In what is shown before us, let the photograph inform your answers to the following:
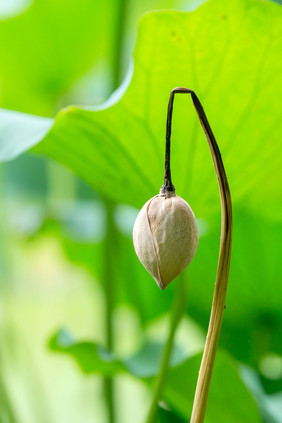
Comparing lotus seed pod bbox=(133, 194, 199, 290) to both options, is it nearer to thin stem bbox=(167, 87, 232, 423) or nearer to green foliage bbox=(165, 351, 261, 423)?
thin stem bbox=(167, 87, 232, 423)

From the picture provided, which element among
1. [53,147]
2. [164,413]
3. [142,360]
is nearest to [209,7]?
[53,147]

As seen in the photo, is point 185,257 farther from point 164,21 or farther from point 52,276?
point 52,276

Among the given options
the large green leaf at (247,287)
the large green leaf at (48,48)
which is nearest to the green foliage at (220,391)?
the large green leaf at (247,287)

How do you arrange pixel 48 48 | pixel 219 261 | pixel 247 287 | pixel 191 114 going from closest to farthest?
1. pixel 219 261
2. pixel 191 114
3. pixel 247 287
4. pixel 48 48

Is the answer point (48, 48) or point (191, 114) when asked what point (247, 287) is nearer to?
point (191, 114)

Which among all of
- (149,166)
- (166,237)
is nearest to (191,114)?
(149,166)

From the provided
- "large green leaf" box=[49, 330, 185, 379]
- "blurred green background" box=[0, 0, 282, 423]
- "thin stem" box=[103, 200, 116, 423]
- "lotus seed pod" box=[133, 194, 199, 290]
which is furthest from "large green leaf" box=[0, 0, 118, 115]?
"lotus seed pod" box=[133, 194, 199, 290]

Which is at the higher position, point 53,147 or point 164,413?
point 53,147
